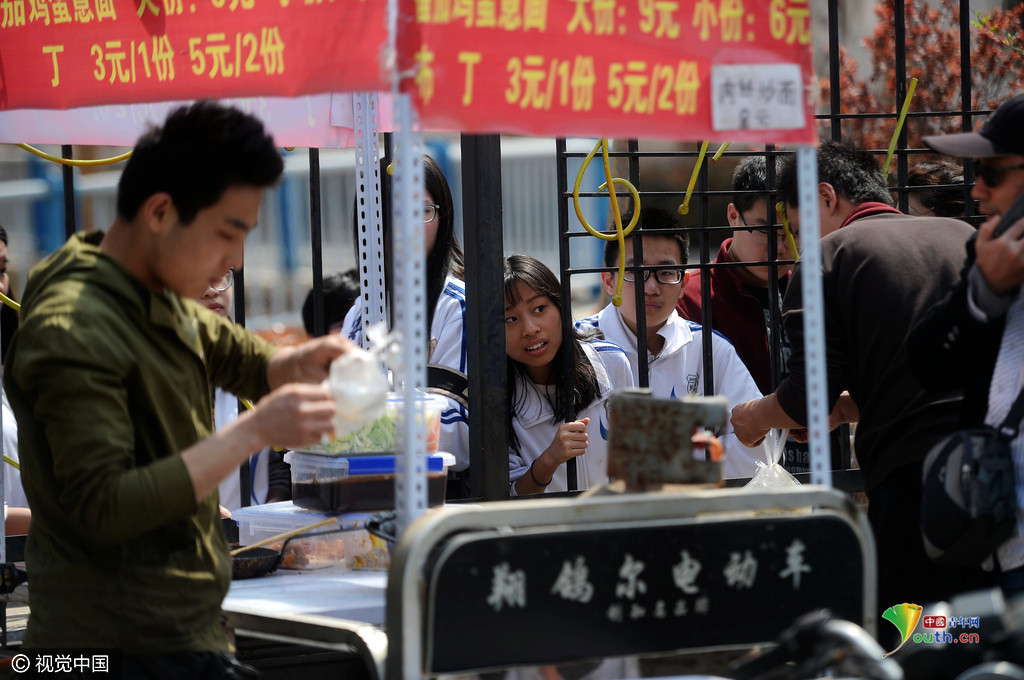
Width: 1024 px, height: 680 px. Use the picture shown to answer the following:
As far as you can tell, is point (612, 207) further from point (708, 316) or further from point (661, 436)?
point (661, 436)

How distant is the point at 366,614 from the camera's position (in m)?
2.38

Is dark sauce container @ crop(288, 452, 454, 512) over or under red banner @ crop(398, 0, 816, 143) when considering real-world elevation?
under

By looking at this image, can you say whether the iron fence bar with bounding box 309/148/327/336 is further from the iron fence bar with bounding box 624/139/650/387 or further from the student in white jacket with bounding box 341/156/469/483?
the iron fence bar with bounding box 624/139/650/387

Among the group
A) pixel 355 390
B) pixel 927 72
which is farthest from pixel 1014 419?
pixel 927 72

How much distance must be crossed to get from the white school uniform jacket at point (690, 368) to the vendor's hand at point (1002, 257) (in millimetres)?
1887

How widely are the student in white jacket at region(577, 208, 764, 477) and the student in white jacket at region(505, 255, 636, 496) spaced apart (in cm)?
37

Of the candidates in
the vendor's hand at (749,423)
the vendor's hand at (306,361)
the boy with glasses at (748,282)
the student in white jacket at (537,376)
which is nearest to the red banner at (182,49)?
the vendor's hand at (306,361)

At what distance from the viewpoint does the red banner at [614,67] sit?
196 centimetres

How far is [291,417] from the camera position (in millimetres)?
1812

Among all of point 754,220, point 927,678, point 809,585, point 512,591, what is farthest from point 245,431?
point 754,220

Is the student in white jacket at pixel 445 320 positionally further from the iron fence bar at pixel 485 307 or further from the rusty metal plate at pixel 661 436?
the rusty metal plate at pixel 661 436

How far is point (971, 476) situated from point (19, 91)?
2652 mm

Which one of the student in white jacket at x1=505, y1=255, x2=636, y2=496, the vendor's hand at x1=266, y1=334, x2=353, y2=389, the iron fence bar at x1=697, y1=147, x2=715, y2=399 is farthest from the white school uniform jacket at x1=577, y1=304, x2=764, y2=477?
the vendor's hand at x1=266, y1=334, x2=353, y2=389

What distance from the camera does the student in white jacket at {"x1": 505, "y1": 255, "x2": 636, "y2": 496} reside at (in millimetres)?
3742
